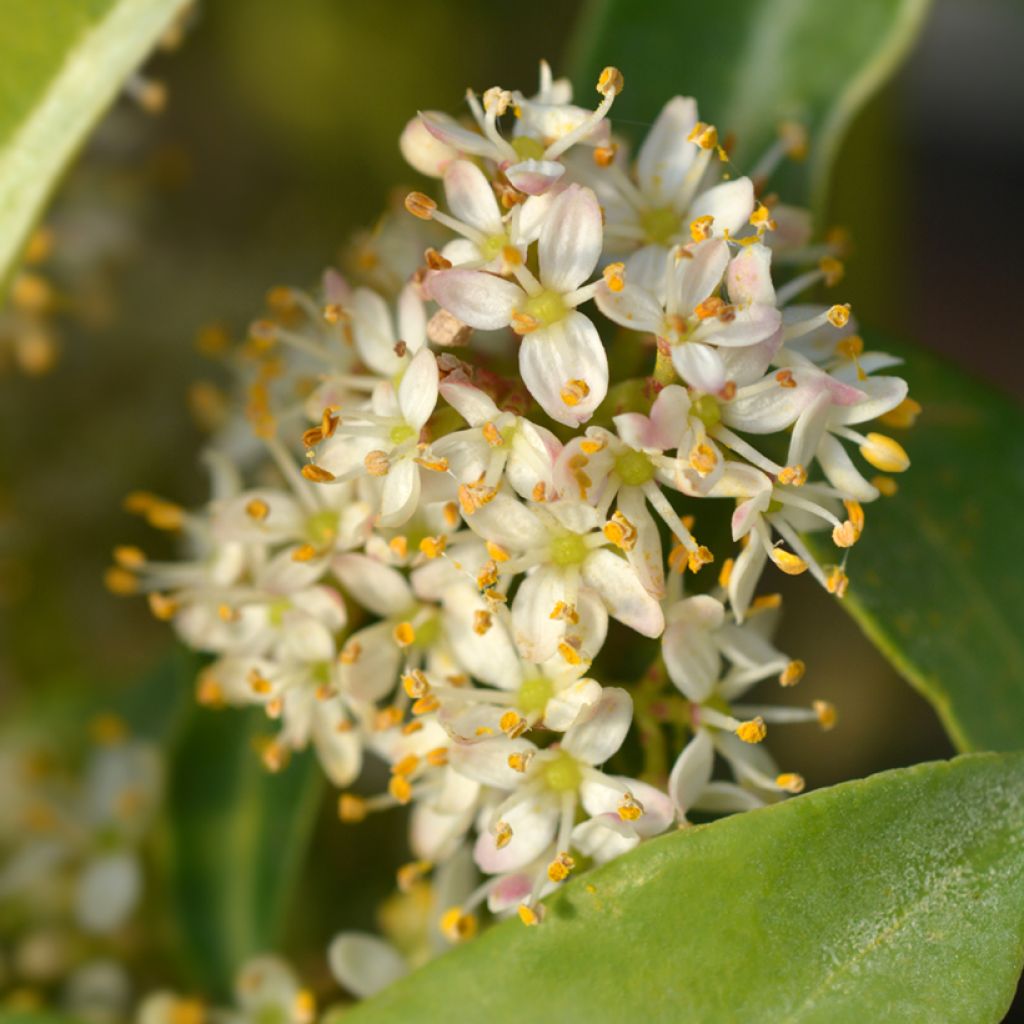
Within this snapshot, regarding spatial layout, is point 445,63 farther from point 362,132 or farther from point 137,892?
point 137,892

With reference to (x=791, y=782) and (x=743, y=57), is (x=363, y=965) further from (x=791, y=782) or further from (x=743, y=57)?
(x=743, y=57)

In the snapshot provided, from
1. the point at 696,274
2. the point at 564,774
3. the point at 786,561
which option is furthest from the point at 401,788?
the point at 696,274

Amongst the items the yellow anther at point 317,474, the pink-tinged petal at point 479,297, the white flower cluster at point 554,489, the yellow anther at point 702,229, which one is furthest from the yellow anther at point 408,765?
the yellow anther at point 702,229

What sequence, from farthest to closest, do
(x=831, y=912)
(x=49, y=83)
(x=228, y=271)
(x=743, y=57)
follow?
(x=228, y=271) → (x=743, y=57) → (x=49, y=83) → (x=831, y=912)

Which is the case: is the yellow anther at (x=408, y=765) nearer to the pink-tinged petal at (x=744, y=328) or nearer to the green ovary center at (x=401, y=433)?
the green ovary center at (x=401, y=433)

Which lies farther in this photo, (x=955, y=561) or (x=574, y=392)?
(x=955, y=561)

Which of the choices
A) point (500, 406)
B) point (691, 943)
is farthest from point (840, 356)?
point (691, 943)
